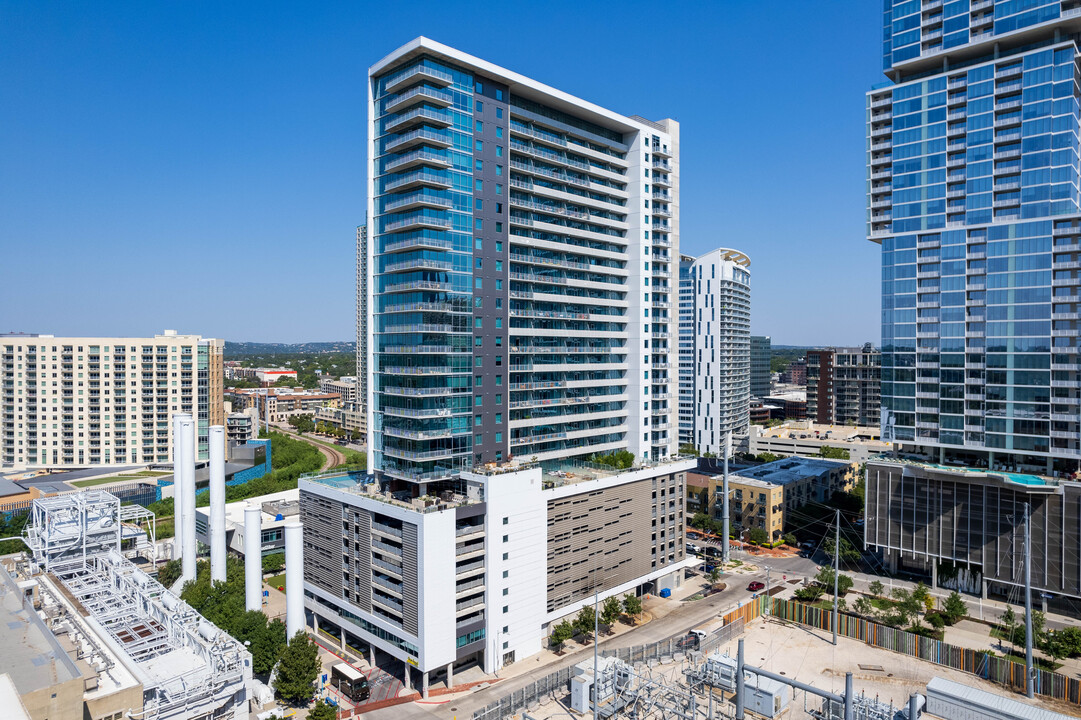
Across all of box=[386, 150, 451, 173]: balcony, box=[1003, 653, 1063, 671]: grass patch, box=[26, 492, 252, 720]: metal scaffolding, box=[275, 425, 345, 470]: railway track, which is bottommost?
box=[1003, 653, 1063, 671]: grass patch

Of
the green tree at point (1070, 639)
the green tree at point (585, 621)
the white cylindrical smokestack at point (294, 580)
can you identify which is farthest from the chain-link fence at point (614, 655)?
the green tree at point (1070, 639)

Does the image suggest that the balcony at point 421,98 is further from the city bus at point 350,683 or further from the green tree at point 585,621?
the green tree at point 585,621

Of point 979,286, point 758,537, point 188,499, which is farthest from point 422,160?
point 758,537

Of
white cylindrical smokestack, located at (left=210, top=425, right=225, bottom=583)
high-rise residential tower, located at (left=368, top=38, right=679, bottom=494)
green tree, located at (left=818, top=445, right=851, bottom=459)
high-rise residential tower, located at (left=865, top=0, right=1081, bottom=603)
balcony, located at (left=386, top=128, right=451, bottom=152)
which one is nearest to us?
balcony, located at (left=386, top=128, right=451, bottom=152)

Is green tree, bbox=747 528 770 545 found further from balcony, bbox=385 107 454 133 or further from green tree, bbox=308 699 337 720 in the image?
balcony, bbox=385 107 454 133

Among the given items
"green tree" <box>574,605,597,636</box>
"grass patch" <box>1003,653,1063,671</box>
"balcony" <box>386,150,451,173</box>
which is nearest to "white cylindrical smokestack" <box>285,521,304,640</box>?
"green tree" <box>574,605,597,636</box>

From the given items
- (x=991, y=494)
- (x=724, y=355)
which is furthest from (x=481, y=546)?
(x=724, y=355)

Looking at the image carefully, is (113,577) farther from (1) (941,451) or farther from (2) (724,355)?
(2) (724,355)
